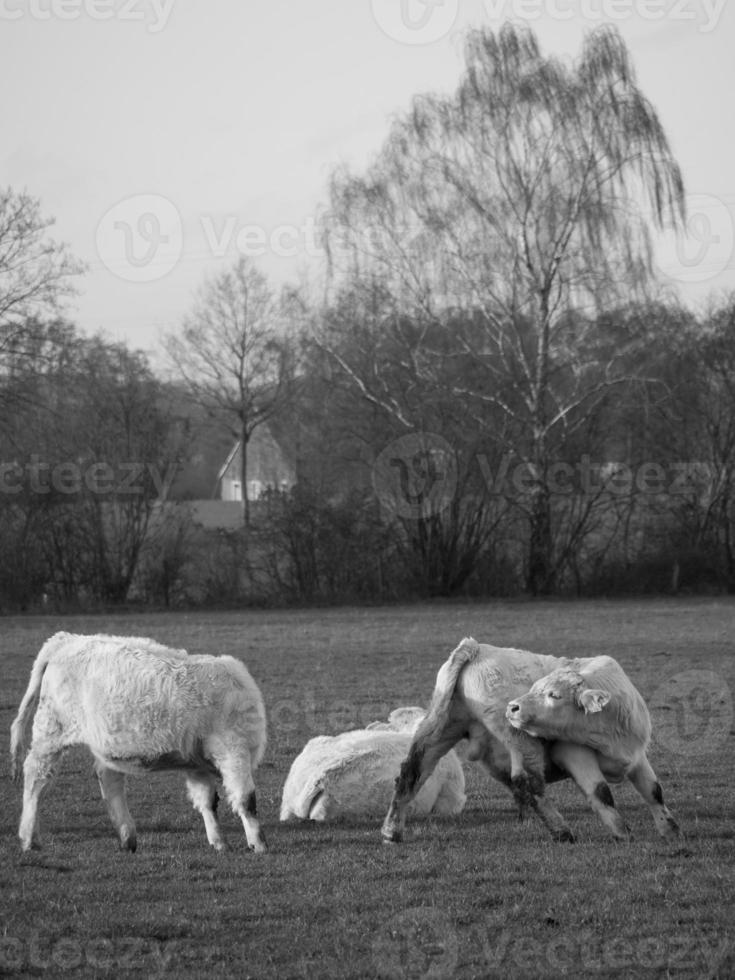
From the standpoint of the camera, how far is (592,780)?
923 centimetres

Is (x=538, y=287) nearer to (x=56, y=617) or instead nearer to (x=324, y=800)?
(x=56, y=617)

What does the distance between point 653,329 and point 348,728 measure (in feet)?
81.8

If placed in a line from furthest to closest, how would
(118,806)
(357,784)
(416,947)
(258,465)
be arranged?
(258,465) < (357,784) < (118,806) < (416,947)

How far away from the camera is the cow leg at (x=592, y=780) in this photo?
9.09 metres

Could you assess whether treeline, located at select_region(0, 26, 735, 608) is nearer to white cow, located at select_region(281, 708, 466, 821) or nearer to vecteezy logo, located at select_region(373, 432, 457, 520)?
vecteezy logo, located at select_region(373, 432, 457, 520)

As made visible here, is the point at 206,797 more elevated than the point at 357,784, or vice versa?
the point at 206,797

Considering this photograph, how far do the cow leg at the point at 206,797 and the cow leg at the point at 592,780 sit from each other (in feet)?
7.79

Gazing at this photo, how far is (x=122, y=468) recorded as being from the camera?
125 ft

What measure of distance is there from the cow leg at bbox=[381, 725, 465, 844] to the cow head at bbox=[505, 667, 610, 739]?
0.79m
